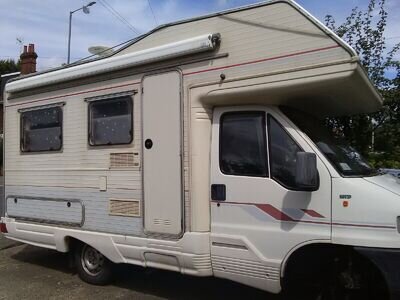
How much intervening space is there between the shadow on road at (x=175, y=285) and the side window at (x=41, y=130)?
5.68 ft

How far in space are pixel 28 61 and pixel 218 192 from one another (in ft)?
18.5

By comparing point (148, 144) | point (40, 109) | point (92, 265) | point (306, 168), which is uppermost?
point (40, 109)

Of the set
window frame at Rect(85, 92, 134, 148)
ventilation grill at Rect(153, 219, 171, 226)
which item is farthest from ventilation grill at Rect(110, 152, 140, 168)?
ventilation grill at Rect(153, 219, 171, 226)

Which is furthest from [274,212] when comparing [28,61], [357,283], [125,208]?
[28,61]

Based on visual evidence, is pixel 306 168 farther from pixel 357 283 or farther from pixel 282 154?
pixel 357 283

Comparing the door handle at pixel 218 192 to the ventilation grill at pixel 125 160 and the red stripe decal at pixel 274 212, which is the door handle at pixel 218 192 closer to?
the red stripe decal at pixel 274 212

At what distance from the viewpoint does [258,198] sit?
4.86 m

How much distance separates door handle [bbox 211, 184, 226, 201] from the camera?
201 inches

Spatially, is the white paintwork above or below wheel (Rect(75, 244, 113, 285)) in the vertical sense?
above

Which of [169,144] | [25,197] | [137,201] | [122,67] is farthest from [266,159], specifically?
[25,197]

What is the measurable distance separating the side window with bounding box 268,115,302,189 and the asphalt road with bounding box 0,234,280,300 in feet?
5.40

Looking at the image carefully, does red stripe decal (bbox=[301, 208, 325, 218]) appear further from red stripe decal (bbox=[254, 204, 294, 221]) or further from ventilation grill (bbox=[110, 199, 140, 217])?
ventilation grill (bbox=[110, 199, 140, 217])

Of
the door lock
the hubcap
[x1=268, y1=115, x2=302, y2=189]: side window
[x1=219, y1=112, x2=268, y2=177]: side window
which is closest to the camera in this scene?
[x1=268, y1=115, x2=302, y2=189]: side window

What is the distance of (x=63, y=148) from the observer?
6.59m
